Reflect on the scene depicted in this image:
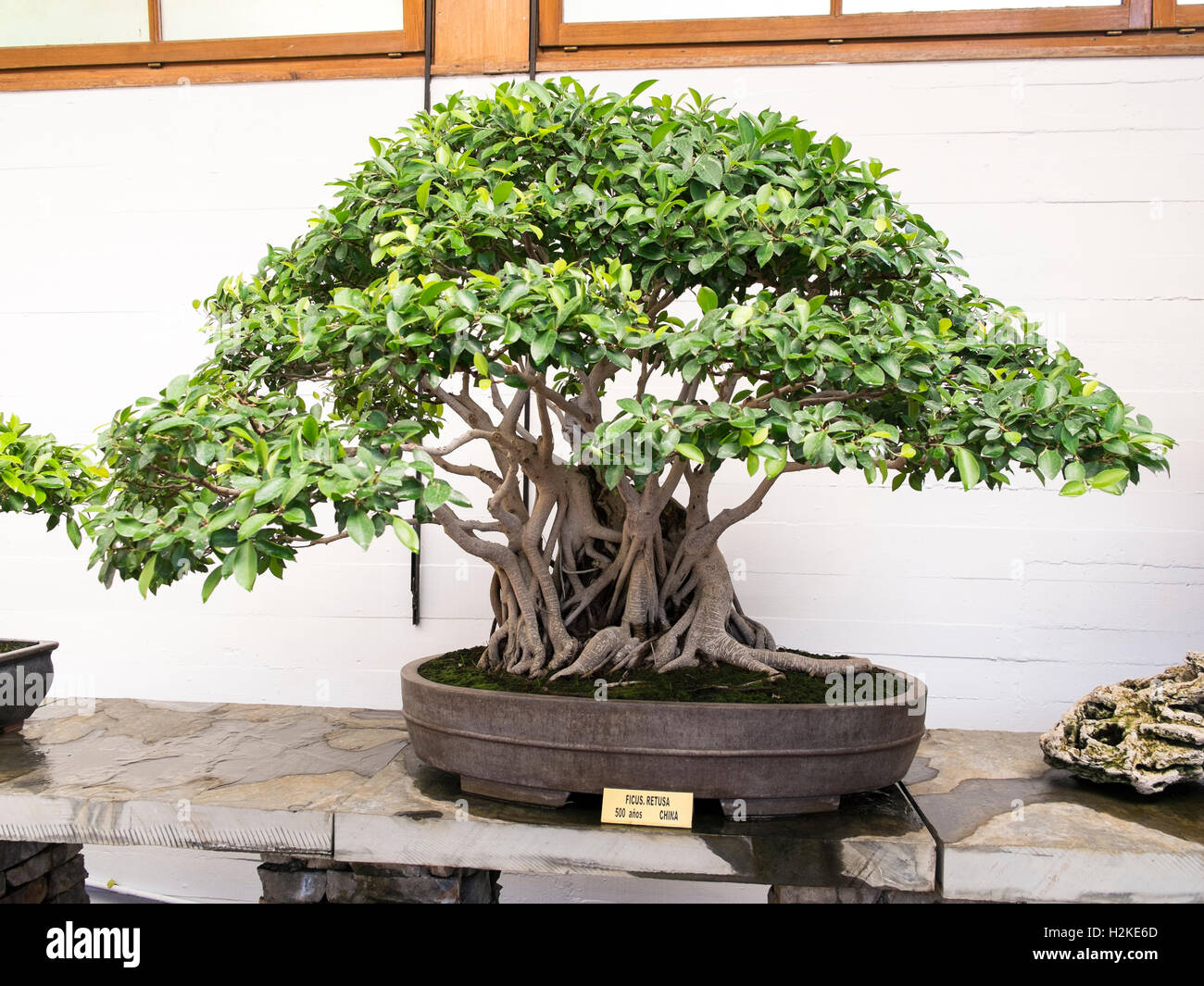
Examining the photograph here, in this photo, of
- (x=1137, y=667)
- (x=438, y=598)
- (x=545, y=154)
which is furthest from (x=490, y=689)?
(x=1137, y=667)

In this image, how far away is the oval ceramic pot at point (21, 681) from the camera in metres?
1.86

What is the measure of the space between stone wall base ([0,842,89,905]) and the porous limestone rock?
1855 mm

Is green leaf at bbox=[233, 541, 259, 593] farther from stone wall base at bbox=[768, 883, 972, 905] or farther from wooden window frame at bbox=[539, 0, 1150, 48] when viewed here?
wooden window frame at bbox=[539, 0, 1150, 48]

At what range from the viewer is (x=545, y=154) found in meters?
1.45

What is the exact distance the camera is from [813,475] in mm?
2463

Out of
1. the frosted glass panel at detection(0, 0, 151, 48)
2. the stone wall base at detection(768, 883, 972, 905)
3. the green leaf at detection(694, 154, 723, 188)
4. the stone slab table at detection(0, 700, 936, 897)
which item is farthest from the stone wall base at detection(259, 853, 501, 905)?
the frosted glass panel at detection(0, 0, 151, 48)

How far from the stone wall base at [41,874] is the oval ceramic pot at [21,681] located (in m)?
0.26

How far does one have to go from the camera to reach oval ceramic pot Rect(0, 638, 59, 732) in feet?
6.09

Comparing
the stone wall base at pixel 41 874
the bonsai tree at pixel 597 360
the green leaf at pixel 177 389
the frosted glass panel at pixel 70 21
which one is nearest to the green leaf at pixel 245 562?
the bonsai tree at pixel 597 360

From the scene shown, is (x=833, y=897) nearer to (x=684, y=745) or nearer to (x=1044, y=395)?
(x=684, y=745)

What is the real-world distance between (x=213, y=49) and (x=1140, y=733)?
2.83m

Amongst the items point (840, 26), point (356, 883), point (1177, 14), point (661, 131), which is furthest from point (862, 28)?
point (356, 883)

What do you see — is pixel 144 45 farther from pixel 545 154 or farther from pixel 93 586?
pixel 545 154

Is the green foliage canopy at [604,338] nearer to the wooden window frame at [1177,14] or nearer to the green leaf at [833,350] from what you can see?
the green leaf at [833,350]
